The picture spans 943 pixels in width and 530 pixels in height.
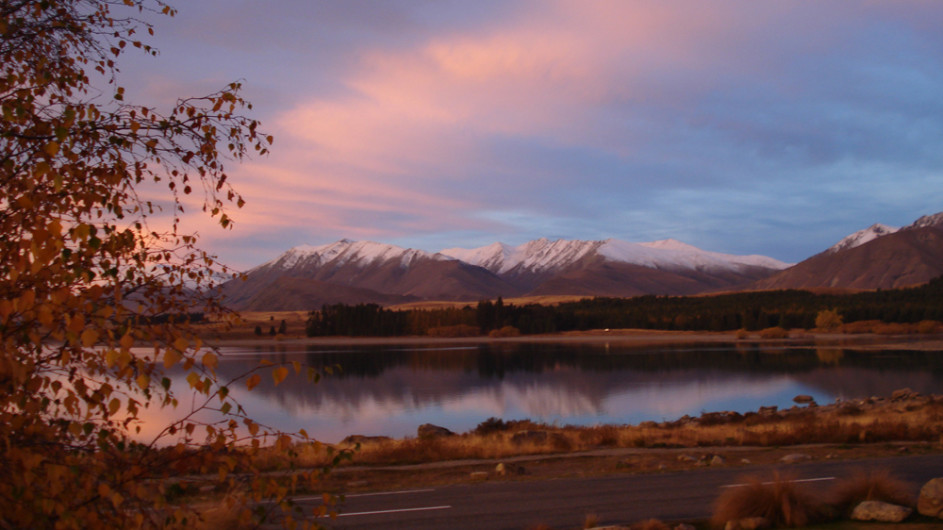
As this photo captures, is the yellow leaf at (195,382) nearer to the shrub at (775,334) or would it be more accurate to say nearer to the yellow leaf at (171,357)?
the yellow leaf at (171,357)

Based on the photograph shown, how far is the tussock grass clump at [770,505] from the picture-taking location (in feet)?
34.8

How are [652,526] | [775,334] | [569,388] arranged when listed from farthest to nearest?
[775,334], [569,388], [652,526]

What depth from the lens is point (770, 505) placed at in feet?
35.3

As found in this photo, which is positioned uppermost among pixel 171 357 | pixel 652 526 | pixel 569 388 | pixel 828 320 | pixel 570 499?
pixel 171 357

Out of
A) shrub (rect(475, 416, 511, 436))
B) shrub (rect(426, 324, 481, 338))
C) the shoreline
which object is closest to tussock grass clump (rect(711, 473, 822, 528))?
shrub (rect(475, 416, 511, 436))

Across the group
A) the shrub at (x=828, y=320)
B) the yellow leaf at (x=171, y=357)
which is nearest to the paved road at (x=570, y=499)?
the yellow leaf at (x=171, y=357)

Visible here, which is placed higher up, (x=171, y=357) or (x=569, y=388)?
(x=171, y=357)

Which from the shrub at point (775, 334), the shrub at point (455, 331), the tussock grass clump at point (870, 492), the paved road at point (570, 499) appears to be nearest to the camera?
the tussock grass clump at point (870, 492)

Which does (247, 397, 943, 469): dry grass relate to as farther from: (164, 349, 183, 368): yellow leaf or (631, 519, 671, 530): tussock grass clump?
(164, 349, 183, 368): yellow leaf

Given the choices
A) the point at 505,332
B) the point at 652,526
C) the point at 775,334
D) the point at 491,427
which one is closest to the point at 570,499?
the point at 652,526

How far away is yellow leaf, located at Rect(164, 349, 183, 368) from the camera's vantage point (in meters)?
2.95

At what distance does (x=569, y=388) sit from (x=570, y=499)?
37010 mm

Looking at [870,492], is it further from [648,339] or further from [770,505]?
[648,339]

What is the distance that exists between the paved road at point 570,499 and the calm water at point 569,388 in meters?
15.9
